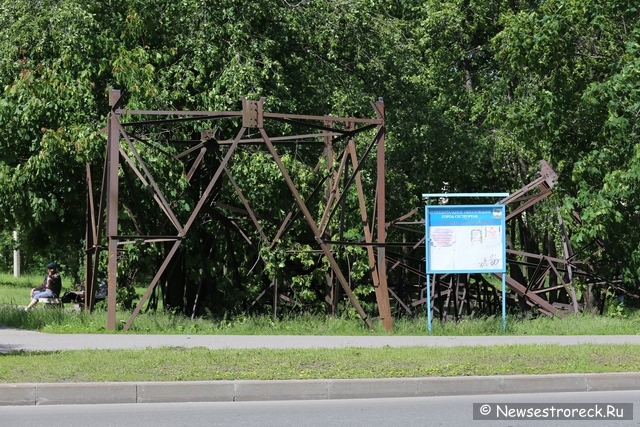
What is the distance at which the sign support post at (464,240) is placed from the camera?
16.3m

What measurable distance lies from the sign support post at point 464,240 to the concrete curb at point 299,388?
580 centimetres

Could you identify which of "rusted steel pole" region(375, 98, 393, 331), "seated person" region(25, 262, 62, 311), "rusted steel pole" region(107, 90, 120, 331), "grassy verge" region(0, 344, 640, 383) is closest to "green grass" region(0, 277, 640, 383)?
"grassy verge" region(0, 344, 640, 383)

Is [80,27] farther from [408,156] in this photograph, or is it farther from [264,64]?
[408,156]

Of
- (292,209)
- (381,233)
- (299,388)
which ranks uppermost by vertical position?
(292,209)

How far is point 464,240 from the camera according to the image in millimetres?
16391

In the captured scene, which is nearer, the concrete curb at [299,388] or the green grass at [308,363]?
the concrete curb at [299,388]

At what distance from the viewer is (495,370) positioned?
10.8 meters

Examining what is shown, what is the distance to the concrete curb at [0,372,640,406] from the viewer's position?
9.66 meters

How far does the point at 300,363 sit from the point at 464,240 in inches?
241

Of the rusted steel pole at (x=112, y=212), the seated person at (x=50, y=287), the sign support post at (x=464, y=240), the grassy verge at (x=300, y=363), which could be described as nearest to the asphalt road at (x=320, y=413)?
the grassy verge at (x=300, y=363)

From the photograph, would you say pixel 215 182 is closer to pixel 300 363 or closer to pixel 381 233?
pixel 381 233

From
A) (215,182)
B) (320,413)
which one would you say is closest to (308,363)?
(320,413)

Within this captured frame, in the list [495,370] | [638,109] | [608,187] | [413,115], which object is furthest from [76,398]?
[413,115]

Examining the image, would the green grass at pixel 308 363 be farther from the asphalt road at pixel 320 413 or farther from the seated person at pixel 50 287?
the seated person at pixel 50 287
